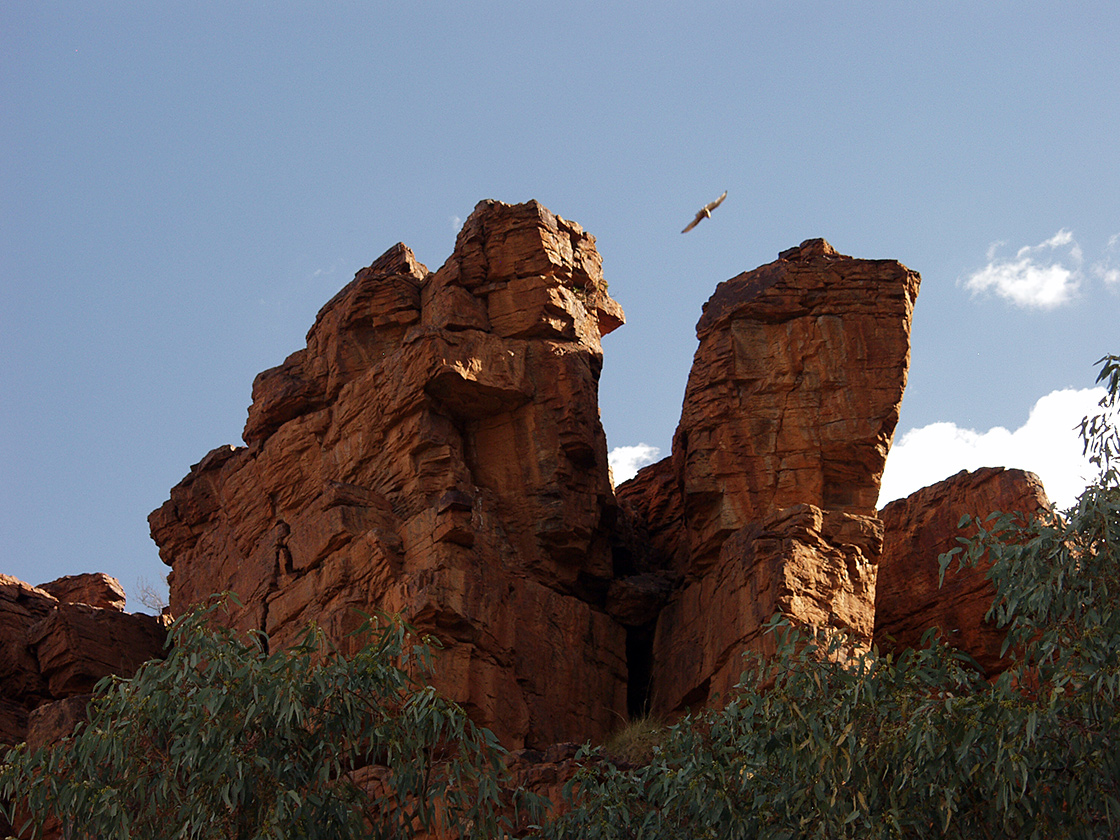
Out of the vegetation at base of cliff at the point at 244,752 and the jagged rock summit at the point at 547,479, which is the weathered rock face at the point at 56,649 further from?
the vegetation at base of cliff at the point at 244,752

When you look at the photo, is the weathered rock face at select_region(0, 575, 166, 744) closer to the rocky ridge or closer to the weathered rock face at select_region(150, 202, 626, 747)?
the rocky ridge

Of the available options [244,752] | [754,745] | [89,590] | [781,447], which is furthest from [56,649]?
[754,745]

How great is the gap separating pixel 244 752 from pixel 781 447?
18132 millimetres

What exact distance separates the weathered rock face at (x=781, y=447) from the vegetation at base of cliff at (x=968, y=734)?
35.2ft

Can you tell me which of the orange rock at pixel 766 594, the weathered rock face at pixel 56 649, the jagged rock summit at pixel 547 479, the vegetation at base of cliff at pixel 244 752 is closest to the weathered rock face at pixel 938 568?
the jagged rock summit at pixel 547 479

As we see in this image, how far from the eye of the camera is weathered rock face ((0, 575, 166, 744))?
112 ft

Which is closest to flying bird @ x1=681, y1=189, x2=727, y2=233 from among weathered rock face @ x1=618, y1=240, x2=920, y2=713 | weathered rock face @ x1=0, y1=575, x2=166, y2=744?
weathered rock face @ x1=618, y1=240, x2=920, y2=713

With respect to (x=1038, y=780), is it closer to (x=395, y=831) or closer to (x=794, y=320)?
(x=395, y=831)

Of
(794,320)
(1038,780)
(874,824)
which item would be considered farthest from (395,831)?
(794,320)

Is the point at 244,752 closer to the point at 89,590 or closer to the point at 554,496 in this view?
the point at 554,496

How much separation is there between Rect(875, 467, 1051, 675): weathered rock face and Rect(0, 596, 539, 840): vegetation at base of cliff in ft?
55.0

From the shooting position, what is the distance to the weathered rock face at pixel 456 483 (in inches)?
1155

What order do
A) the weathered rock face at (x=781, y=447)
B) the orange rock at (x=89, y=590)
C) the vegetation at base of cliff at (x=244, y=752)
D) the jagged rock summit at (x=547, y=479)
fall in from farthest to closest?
the orange rock at (x=89, y=590) → the weathered rock face at (x=781, y=447) → the jagged rock summit at (x=547, y=479) → the vegetation at base of cliff at (x=244, y=752)

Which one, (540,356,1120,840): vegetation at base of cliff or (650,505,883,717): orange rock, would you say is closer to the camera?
(540,356,1120,840): vegetation at base of cliff
